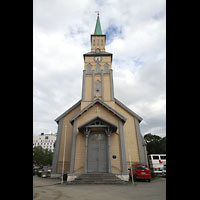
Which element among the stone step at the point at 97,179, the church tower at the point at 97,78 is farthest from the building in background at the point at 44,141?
the stone step at the point at 97,179

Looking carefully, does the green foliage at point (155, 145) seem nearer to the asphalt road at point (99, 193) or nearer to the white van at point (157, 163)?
the white van at point (157, 163)

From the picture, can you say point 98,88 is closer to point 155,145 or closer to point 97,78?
point 97,78

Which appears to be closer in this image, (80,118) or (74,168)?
(74,168)

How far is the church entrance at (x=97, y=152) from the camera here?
14117 mm

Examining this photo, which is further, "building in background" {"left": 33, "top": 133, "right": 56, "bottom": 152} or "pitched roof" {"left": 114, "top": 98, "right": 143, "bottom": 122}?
"building in background" {"left": 33, "top": 133, "right": 56, "bottom": 152}

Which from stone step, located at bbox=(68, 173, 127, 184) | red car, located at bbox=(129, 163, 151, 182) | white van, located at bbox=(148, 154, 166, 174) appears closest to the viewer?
A: stone step, located at bbox=(68, 173, 127, 184)

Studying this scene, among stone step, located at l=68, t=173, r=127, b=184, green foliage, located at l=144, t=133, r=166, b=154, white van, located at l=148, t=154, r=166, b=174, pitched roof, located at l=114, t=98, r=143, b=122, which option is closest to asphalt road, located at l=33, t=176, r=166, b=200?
stone step, located at l=68, t=173, r=127, b=184

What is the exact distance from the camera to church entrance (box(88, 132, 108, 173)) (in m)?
14.1

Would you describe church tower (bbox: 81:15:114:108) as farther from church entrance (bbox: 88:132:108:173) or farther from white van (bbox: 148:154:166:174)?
white van (bbox: 148:154:166:174)
